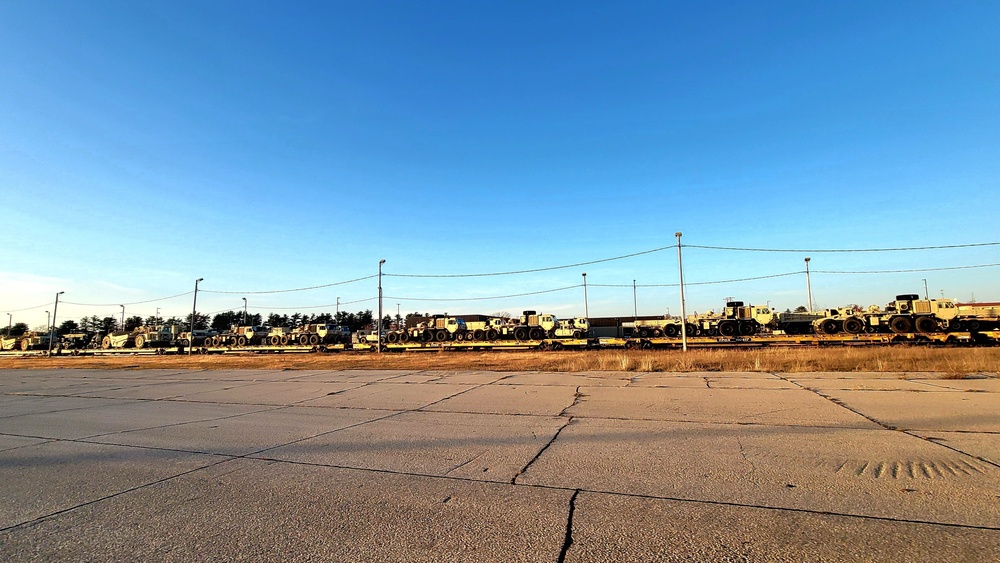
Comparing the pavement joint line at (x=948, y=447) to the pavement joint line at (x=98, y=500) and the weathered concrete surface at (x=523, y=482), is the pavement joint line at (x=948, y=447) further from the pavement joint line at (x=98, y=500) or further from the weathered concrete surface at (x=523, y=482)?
the pavement joint line at (x=98, y=500)

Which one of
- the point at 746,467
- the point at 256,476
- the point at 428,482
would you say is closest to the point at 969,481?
the point at 746,467

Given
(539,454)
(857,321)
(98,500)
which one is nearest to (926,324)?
(857,321)

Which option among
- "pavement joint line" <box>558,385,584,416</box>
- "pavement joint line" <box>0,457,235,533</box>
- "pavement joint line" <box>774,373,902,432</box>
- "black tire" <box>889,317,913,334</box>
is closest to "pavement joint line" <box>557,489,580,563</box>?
"pavement joint line" <box>0,457,235,533</box>

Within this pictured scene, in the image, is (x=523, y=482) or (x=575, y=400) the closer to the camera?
(x=523, y=482)

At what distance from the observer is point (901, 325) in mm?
31203

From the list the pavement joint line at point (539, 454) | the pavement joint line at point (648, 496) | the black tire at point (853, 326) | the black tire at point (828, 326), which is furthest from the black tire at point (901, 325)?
the pavement joint line at point (648, 496)

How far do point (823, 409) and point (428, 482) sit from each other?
297 inches

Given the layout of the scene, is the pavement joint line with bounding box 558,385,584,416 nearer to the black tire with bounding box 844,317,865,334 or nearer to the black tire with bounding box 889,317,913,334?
the black tire with bounding box 889,317,913,334

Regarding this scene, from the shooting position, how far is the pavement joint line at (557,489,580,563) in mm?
3245

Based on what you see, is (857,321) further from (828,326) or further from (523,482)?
(523,482)

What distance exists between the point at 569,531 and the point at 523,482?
1279 millimetres

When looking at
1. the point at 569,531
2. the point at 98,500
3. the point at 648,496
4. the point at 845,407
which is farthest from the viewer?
the point at 845,407

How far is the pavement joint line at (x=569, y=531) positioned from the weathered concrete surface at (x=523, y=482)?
2 centimetres

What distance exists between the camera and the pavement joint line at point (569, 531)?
324 cm
